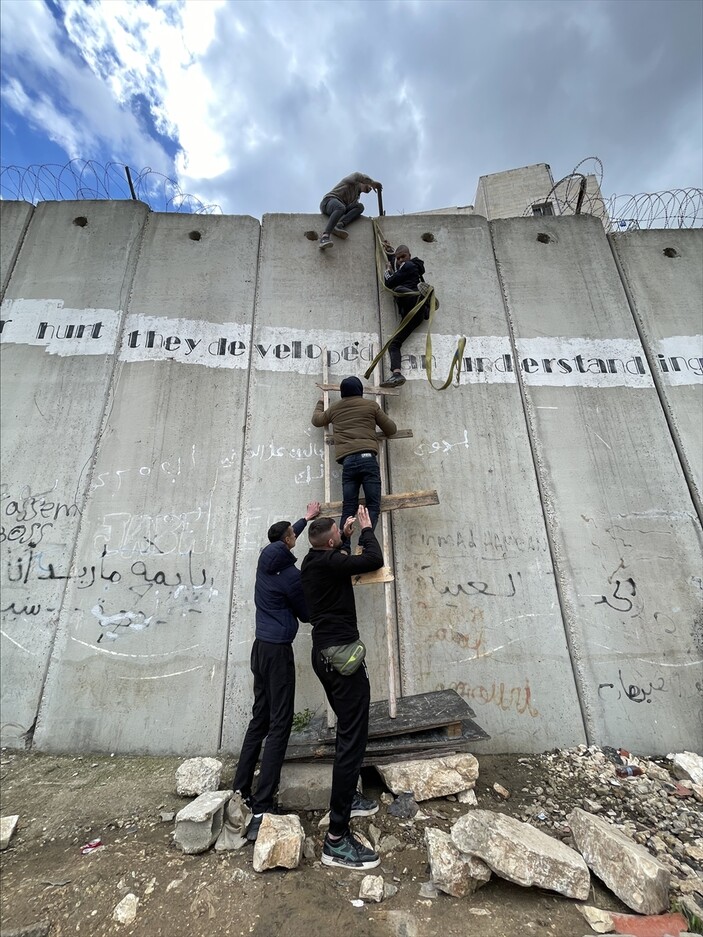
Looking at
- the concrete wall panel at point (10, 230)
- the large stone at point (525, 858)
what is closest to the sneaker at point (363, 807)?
the large stone at point (525, 858)

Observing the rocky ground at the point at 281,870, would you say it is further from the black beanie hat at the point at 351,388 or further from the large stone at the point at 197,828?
the black beanie hat at the point at 351,388

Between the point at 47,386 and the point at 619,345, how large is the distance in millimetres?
6794

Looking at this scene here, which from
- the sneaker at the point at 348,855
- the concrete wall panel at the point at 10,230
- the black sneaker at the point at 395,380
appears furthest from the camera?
the concrete wall panel at the point at 10,230

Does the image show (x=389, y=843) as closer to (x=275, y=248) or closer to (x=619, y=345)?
(x=619, y=345)

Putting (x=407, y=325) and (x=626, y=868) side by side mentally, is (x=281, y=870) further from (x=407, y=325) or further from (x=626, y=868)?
(x=407, y=325)

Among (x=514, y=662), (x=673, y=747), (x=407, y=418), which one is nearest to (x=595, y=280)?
(x=407, y=418)

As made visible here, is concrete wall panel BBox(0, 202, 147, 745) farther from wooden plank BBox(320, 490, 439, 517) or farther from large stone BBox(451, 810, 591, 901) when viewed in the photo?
large stone BBox(451, 810, 591, 901)

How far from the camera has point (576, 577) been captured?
177 inches

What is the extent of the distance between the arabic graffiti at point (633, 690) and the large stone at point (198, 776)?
348 cm

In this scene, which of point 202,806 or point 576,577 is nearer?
point 202,806

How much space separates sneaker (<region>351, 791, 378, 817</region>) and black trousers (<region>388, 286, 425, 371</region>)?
401 cm

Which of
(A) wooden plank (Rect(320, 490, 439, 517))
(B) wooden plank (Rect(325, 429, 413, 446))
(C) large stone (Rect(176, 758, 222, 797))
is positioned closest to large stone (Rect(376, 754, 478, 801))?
(C) large stone (Rect(176, 758, 222, 797))

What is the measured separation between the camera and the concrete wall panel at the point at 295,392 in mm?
4211

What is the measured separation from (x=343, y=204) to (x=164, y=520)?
4.61 meters
